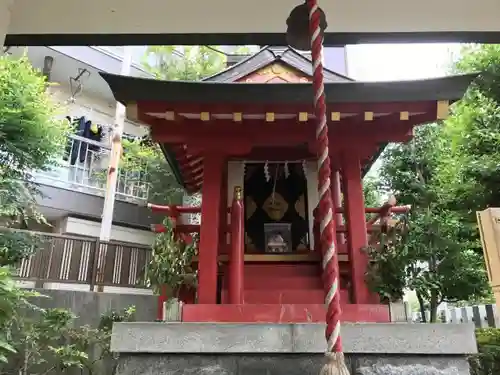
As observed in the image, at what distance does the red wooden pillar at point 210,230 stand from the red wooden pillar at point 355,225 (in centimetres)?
113

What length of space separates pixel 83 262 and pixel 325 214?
729 centimetres

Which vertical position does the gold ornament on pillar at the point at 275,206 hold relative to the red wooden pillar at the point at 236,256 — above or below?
above

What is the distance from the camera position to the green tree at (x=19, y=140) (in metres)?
4.54

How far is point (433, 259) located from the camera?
18.7ft

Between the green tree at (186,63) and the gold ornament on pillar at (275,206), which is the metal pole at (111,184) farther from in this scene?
the gold ornament on pillar at (275,206)

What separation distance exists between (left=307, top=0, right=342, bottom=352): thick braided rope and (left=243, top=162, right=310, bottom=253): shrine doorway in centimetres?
286

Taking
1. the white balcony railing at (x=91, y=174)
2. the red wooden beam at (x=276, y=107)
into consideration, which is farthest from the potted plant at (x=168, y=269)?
the white balcony railing at (x=91, y=174)

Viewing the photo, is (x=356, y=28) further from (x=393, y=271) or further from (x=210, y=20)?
(x=393, y=271)

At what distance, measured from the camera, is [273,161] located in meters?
4.43

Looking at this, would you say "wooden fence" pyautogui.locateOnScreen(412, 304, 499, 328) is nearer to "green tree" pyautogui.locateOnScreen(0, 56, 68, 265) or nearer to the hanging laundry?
"green tree" pyautogui.locateOnScreen(0, 56, 68, 265)

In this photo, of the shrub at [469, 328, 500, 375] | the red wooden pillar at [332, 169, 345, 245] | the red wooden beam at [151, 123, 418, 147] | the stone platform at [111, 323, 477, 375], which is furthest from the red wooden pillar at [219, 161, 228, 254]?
the shrub at [469, 328, 500, 375]

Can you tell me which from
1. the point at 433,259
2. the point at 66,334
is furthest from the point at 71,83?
the point at 433,259

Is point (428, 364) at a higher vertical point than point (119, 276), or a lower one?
lower

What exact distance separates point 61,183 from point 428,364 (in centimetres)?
812
